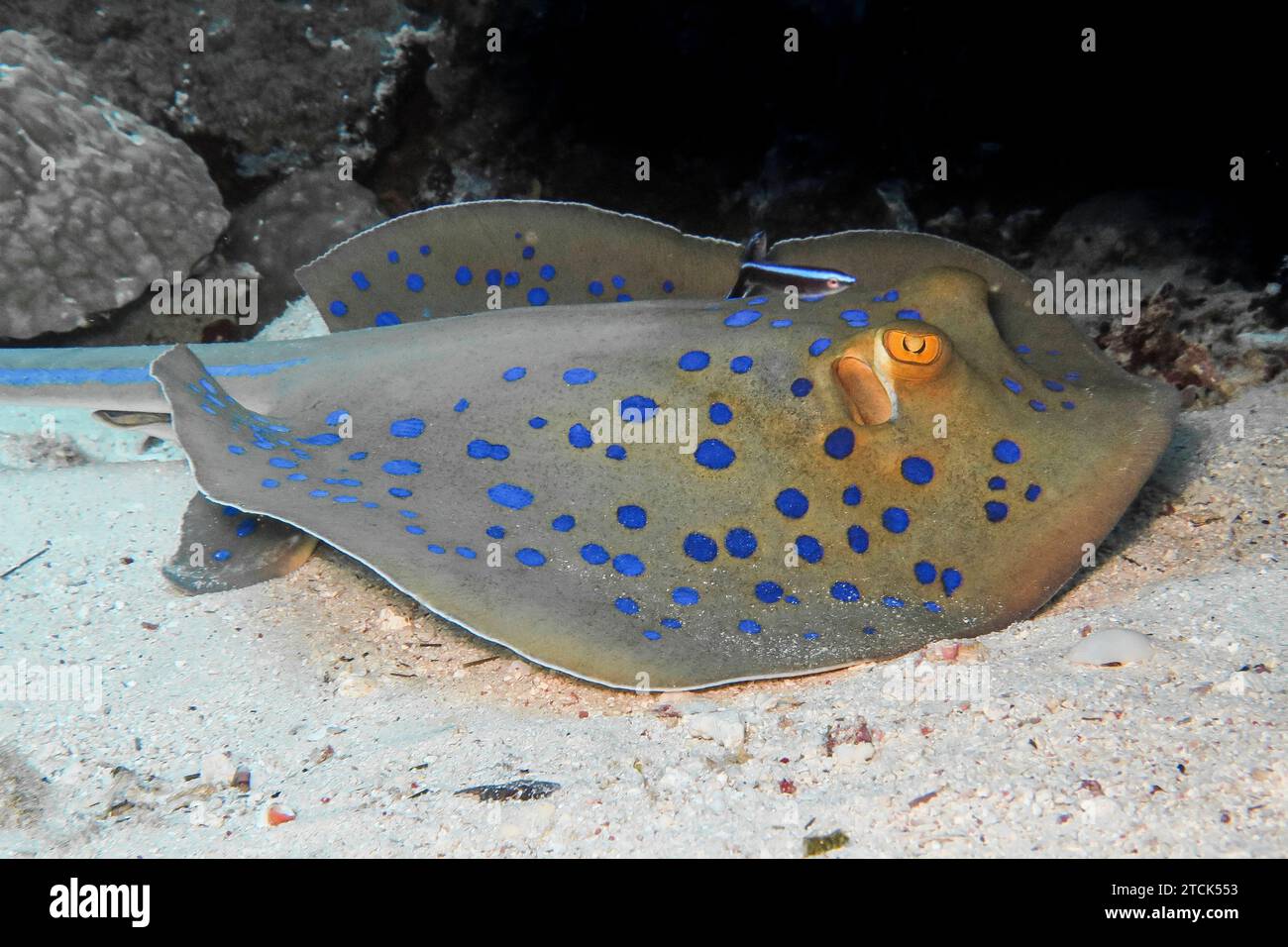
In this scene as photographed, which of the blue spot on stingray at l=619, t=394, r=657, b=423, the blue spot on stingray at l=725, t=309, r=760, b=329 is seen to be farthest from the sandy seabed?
the blue spot on stingray at l=725, t=309, r=760, b=329

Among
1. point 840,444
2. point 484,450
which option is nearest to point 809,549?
point 840,444

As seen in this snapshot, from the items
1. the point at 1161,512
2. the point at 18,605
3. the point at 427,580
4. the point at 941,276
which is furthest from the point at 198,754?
the point at 1161,512

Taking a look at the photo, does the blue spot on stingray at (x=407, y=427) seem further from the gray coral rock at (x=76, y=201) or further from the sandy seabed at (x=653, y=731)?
the gray coral rock at (x=76, y=201)

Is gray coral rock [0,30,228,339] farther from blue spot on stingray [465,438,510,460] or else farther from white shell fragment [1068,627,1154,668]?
white shell fragment [1068,627,1154,668]

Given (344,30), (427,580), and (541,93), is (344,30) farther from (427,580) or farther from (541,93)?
(427,580)

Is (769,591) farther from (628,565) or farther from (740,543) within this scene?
(628,565)
